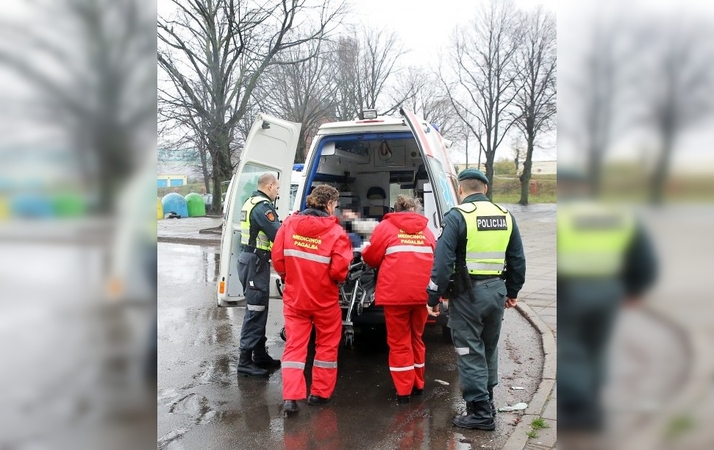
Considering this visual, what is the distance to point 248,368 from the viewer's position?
5203 mm

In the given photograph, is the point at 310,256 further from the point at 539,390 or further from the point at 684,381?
the point at 684,381

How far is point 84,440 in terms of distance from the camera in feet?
3.55

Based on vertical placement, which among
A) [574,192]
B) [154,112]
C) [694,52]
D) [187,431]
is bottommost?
[187,431]

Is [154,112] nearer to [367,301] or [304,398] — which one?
[304,398]

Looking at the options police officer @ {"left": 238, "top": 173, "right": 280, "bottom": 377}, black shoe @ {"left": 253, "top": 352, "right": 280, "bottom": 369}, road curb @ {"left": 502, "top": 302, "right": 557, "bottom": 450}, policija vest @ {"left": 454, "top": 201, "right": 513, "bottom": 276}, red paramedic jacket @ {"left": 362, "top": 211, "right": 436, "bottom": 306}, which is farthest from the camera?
black shoe @ {"left": 253, "top": 352, "right": 280, "bottom": 369}

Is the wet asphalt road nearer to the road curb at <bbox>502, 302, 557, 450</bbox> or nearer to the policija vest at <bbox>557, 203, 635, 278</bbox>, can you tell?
the road curb at <bbox>502, 302, 557, 450</bbox>

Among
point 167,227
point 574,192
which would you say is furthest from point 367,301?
point 167,227

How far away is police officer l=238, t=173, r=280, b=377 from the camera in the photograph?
501 cm

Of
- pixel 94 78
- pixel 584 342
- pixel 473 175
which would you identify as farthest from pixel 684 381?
pixel 473 175

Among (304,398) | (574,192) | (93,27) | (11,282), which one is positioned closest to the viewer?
(11,282)

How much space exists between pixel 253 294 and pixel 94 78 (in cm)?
416

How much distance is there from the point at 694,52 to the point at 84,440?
4.71 feet

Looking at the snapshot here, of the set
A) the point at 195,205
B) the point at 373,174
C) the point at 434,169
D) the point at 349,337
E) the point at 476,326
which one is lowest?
the point at 349,337

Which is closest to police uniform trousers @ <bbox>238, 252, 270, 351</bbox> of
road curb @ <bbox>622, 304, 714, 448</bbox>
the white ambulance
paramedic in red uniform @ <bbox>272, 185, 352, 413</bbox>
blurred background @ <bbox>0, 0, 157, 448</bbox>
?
the white ambulance
